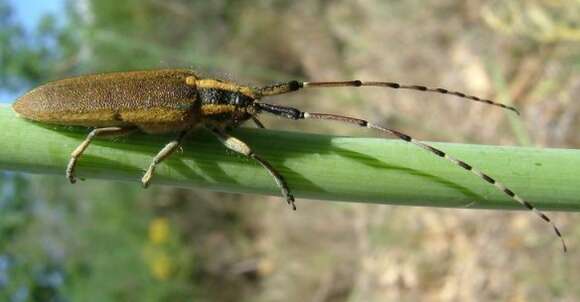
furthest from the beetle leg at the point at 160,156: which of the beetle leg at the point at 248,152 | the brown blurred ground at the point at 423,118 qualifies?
the brown blurred ground at the point at 423,118

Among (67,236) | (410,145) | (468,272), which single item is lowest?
(67,236)

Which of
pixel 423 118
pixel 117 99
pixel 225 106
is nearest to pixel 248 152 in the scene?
pixel 225 106

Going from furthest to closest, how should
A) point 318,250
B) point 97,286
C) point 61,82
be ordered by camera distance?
point 97,286, point 318,250, point 61,82

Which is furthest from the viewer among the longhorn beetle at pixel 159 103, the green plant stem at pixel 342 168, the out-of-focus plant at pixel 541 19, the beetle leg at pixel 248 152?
the out-of-focus plant at pixel 541 19

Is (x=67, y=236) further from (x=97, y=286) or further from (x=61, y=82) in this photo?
(x=61, y=82)

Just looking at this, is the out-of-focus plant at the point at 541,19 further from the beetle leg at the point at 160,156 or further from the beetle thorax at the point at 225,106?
the beetle leg at the point at 160,156

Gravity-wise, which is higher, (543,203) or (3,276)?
(543,203)

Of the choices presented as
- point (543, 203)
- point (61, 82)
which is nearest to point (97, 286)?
point (61, 82)

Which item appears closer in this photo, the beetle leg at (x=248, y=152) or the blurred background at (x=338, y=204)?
the beetle leg at (x=248, y=152)

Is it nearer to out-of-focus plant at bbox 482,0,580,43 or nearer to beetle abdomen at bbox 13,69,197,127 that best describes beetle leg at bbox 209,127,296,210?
beetle abdomen at bbox 13,69,197,127
